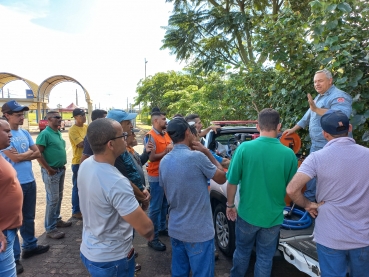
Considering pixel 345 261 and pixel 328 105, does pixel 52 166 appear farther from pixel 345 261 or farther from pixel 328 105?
pixel 328 105

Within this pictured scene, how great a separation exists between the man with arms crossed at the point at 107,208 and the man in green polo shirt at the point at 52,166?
2.64m

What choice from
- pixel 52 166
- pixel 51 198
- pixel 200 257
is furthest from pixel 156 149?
pixel 200 257

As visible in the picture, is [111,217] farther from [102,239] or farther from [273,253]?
[273,253]

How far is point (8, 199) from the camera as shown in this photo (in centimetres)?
231

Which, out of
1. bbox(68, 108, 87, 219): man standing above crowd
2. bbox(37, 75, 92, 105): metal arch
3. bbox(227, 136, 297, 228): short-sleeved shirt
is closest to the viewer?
bbox(227, 136, 297, 228): short-sleeved shirt

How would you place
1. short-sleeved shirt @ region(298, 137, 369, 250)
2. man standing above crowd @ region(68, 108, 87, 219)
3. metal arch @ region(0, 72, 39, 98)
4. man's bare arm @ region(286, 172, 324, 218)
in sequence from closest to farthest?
short-sleeved shirt @ region(298, 137, 369, 250) → man's bare arm @ region(286, 172, 324, 218) → man standing above crowd @ region(68, 108, 87, 219) → metal arch @ region(0, 72, 39, 98)

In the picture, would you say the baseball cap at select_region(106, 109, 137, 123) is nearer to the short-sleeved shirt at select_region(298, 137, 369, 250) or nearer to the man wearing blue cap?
the man wearing blue cap

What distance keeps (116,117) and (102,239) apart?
4.11ft

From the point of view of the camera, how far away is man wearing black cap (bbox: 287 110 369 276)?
2029mm

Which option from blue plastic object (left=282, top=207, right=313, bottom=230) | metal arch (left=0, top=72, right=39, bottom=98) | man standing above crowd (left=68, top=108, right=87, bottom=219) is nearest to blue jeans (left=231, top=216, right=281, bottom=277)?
blue plastic object (left=282, top=207, right=313, bottom=230)

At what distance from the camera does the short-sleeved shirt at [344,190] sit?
79.7 inches

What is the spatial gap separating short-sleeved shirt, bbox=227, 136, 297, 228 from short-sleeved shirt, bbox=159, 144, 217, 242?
1.31 ft

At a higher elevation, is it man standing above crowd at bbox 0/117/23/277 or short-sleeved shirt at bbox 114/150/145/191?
short-sleeved shirt at bbox 114/150/145/191

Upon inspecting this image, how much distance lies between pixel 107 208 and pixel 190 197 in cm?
78
